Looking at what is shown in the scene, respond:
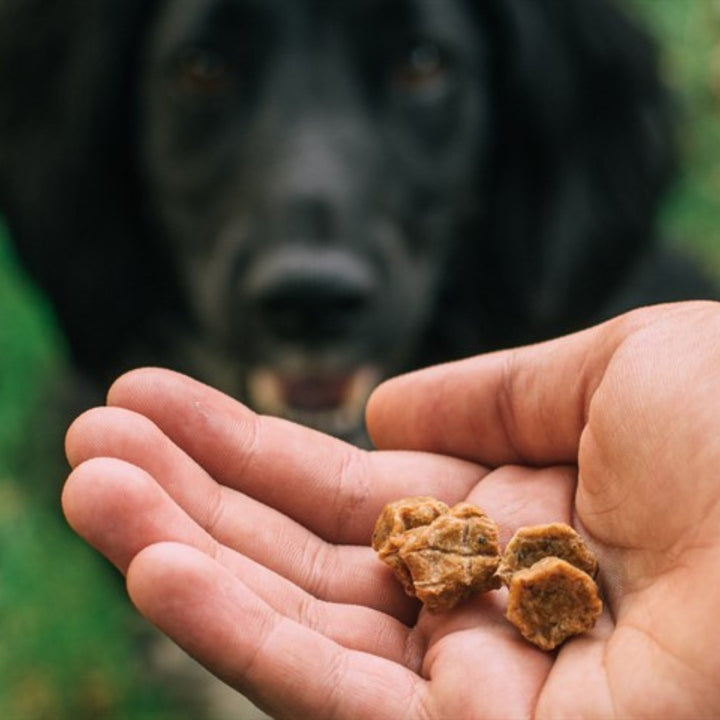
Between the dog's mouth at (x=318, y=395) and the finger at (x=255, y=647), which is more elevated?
the finger at (x=255, y=647)

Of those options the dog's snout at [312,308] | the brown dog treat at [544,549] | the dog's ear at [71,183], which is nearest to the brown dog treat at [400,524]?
the brown dog treat at [544,549]

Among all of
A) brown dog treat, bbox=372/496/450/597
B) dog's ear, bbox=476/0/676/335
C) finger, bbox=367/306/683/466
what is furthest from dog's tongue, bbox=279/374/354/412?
brown dog treat, bbox=372/496/450/597

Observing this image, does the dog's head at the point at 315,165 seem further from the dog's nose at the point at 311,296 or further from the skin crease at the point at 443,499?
the skin crease at the point at 443,499

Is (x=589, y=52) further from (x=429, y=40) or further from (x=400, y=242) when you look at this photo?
(x=400, y=242)

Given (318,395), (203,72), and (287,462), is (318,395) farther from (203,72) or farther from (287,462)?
(287,462)

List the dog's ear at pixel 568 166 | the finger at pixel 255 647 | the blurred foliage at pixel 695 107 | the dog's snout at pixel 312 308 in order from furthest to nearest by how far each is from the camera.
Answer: the blurred foliage at pixel 695 107 < the dog's ear at pixel 568 166 < the dog's snout at pixel 312 308 < the finger at pixel 255 647

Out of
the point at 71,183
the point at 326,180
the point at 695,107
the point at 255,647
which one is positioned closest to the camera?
the point at 255,647

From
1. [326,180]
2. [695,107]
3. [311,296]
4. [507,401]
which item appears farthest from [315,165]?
[695,107]
